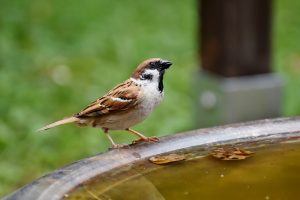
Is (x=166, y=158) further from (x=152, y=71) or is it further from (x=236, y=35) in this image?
(x=236, y=35)

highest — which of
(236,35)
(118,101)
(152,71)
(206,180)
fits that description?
(236,35)

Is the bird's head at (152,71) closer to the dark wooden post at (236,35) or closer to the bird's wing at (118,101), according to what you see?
the bird's wing at (118,101)

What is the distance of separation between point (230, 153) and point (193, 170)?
185mm

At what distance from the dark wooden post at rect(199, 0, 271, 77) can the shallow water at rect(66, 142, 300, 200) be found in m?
2.92

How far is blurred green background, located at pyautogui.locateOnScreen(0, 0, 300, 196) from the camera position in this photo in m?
5.91

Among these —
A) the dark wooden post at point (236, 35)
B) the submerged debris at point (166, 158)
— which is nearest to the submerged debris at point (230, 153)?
the submerged debris at point (166, 158)

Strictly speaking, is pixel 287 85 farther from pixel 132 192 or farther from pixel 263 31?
pixel 132 192

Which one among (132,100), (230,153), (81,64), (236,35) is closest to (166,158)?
(230,153)

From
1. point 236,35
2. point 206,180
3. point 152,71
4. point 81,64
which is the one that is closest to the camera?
point 206,180

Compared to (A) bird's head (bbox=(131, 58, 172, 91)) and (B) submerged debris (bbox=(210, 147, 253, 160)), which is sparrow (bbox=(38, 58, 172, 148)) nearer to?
(A) bird's head (bbox=(131, 58, 172, 91))

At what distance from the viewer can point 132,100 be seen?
10.5 ft

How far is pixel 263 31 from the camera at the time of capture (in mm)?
5820

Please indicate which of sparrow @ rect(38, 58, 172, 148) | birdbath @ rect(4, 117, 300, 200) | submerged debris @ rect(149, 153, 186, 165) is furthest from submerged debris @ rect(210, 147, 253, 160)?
sparrow @ rect(38, 58, 172, 148)

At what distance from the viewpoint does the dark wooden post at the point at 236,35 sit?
18.6 feet
